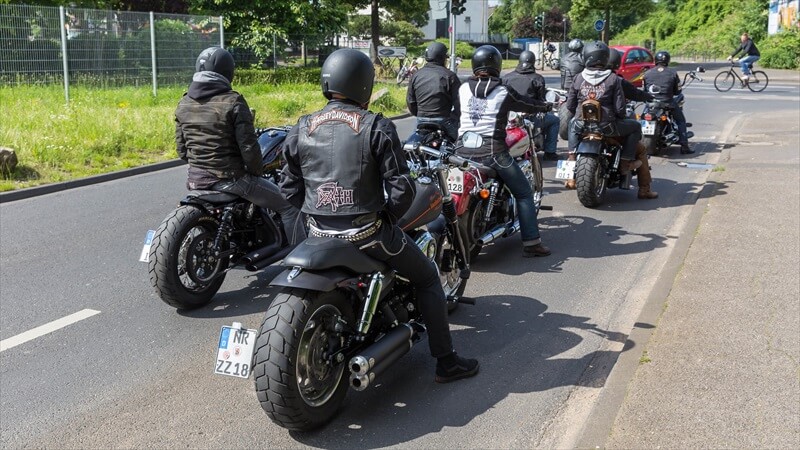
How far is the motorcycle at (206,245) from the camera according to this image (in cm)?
591

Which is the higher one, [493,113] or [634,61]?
[634,61]

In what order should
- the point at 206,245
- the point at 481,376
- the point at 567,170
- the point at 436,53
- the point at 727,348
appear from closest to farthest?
the point at 481,376 → the point at 727,348 → the point at 206,245 → the point at 436,53 → the point at 567,170

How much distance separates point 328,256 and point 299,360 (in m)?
0.55

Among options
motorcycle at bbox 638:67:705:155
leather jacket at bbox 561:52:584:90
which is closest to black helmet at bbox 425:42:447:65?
leather jacket at bbox 561:52:584:90

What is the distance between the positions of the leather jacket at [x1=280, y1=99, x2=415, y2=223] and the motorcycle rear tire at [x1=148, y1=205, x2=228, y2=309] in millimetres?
2003

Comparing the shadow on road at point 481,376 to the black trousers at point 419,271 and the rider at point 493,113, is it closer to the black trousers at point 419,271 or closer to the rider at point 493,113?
the black trousers at point 419,271

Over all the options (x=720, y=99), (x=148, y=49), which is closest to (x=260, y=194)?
(x=148, y=49)

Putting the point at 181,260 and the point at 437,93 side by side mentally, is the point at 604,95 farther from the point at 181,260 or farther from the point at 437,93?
the point at 181,260

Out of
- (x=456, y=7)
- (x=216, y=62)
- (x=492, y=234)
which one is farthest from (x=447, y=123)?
(x=456, y=7)

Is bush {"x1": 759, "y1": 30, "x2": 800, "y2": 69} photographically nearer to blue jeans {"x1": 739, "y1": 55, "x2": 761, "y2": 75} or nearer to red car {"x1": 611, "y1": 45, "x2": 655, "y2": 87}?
blue jeans {"x1": 739, "y1": 55, "x2": 761, "y2": 75}

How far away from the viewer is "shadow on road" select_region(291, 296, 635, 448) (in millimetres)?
4324

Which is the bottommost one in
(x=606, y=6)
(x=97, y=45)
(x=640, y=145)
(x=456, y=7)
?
(x=640, y=145)

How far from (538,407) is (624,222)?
5146 mm

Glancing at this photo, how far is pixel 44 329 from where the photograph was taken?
19.1 feet
